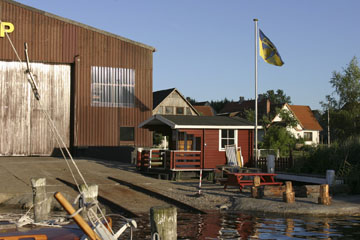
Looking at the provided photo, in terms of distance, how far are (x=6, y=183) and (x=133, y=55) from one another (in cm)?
1822

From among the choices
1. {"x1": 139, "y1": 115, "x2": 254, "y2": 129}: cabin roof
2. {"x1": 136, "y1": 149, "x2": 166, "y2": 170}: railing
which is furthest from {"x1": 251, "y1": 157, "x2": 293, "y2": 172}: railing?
{"x1": 136, "y1": 149, "x2": 166, "y2": 170}: railing

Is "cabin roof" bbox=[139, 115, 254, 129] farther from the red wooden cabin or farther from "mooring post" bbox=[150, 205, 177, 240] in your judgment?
"mooring post" bbox=[150, 205, 177, 240]

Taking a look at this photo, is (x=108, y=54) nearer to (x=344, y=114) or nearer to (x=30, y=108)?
(x=30, y=108)

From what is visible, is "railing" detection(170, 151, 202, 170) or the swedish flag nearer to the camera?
"railing" detection(170, 151, 202, 170)

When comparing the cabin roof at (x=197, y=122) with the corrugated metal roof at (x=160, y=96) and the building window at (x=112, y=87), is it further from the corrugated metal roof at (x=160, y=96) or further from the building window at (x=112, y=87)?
the corrugated metal roof at (x=160, y=96)

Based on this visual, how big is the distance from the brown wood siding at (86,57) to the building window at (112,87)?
12.0 inches

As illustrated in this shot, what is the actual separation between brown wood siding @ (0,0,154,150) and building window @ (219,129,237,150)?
39.8 feet

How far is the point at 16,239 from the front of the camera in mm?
8609

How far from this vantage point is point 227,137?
2708 centimetres

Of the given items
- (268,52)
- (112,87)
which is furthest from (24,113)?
(268,52)

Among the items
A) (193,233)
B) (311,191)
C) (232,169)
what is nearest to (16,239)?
(193,233)

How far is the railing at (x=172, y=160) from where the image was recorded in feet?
82.5

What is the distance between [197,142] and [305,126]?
55.2 metres

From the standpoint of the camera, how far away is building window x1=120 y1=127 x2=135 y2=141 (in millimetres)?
37594
